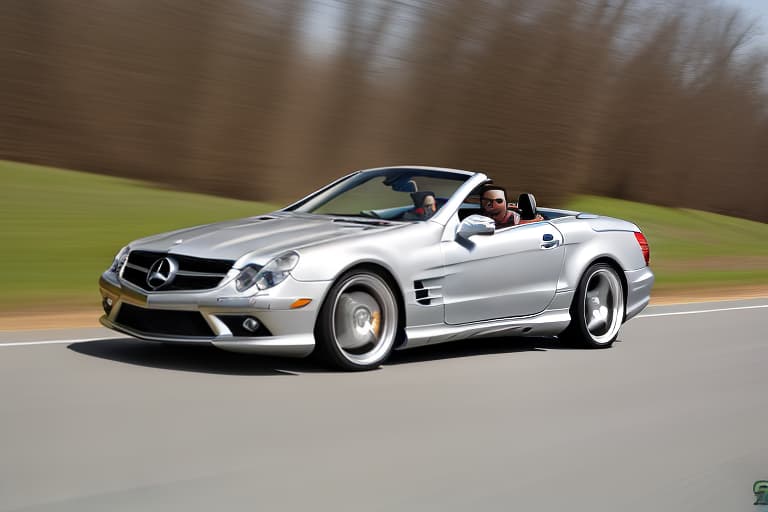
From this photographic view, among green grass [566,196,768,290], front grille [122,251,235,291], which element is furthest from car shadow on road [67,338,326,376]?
green grass [566,196,768,290]

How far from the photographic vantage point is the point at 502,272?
8570 millimetres

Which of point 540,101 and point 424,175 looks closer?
point 424,175

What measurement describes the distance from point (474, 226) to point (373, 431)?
2743 millimetres

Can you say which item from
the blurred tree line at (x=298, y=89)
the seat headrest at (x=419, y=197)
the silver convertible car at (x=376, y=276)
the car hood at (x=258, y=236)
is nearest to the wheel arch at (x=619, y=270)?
the silver convertible car at (x=376, y=276)

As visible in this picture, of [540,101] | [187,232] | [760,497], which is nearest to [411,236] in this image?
[187,232]

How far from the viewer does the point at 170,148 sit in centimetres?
2348

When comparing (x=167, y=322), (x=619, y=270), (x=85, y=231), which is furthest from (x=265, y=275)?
(x=85, y=231)

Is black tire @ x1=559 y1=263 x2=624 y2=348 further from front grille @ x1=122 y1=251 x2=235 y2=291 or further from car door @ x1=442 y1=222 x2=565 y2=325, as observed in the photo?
front grille @ x1=122 y1=251 x2=235 y2=291

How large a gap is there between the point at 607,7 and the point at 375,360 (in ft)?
99.4

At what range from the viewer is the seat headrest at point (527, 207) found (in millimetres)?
9438

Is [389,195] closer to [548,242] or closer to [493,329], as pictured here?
Answer: [548,242]

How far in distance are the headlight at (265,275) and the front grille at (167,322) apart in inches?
13.4

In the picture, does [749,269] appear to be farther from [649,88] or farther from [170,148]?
[649,88]

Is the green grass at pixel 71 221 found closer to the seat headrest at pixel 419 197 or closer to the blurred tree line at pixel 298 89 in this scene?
the blurred tree line at pixel 298 89
